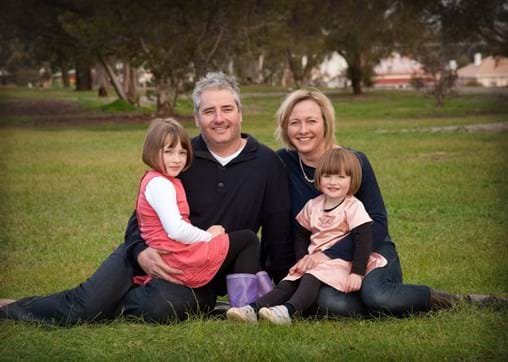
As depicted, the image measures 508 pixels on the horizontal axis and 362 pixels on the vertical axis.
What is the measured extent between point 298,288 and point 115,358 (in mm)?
1213

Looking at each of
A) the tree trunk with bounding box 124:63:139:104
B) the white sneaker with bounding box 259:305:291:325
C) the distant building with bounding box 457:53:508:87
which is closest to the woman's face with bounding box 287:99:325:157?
the white sneaker with bounding box 259:305:291:325

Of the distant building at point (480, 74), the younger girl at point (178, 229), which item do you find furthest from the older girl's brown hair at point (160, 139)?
the distant building at point (480, 74)

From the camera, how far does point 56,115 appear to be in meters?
30.2

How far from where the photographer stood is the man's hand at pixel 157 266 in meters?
4.96

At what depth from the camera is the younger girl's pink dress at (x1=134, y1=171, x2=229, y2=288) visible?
4930mm

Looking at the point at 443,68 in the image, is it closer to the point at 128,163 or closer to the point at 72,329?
the point at 128,163

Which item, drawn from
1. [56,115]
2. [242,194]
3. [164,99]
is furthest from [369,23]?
[242,194]

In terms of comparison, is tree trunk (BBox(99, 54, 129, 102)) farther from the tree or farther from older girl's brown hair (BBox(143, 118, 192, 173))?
older girl's brown hair (BBox(143, 118, 192, 173))

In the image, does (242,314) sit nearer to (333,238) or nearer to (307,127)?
(333,238)

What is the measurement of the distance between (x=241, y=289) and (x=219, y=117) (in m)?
1.00

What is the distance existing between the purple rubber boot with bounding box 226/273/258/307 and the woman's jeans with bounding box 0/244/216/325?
20cm

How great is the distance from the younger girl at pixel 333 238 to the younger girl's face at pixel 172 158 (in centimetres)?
79

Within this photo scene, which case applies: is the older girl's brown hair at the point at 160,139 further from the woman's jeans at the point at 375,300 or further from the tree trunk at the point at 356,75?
the tree trunk at the point at 356,75

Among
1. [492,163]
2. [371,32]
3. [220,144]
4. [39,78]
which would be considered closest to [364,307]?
[220,144]
